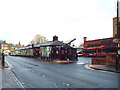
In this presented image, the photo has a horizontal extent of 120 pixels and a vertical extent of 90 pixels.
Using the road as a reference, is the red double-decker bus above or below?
above

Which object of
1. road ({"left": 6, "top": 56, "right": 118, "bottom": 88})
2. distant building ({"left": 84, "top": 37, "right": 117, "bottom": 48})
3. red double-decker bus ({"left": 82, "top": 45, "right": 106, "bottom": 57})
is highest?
distant building ({"left": 84, "top": 37, "right": 117, "bottom": 48})

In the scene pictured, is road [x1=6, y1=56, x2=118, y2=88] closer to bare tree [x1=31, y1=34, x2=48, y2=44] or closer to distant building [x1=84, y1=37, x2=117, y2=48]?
distant building [x1=84, y1=37, x2=117, y2=48]

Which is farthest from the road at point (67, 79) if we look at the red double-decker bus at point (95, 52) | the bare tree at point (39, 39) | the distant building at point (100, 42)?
the bare tree at point (39, 39)

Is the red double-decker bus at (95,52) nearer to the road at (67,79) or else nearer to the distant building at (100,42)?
the distant building at (100,42)

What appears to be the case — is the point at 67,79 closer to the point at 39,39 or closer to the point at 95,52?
the point at 95,52

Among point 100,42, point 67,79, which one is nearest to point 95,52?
point 100,42

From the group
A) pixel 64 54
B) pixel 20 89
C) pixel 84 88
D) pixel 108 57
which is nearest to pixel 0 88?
pixel 20 89

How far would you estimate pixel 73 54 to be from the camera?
2905 centimetres

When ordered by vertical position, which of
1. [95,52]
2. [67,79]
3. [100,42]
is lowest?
[67,79]

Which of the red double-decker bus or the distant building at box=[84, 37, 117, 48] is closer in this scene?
the red double-decker bus

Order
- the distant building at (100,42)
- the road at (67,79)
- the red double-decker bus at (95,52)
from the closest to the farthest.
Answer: the road at (67,79), the red double-decker bus at (95,52), the distant building at (100,42)

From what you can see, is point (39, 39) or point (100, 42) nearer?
point (100, 42)

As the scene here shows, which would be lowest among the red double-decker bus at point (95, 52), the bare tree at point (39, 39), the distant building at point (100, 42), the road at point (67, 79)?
the road at point (67, 79)

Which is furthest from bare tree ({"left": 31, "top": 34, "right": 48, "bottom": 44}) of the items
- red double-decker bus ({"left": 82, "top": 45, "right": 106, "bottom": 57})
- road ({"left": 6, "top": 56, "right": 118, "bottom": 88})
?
road ({"left": 6, "top": 56, "right": 118, "bottom": 88})
